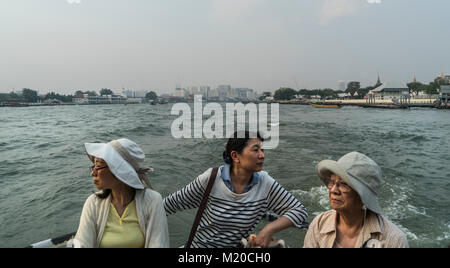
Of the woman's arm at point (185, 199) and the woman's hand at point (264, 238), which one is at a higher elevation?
the woman's arm at point (185, 199)

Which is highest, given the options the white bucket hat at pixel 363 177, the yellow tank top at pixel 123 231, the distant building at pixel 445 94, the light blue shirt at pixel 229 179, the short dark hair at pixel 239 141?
the distant building at pixel 445 94

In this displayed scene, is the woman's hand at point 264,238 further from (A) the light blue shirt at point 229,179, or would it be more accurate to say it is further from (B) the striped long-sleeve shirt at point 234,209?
(A) the light blue shirt at point 229,179

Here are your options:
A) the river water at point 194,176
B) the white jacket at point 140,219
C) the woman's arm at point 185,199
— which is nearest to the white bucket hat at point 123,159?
the white jacket at point 140,219

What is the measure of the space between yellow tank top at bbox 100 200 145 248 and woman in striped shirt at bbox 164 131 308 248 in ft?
1.83

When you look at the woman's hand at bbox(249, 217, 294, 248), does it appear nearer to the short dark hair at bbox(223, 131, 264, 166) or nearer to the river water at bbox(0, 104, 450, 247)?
the short dark hair at bbox(223, 131, 264, 166)

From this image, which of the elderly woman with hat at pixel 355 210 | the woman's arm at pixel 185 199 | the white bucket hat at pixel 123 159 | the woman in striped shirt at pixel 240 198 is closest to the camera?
the elderly woman with hat at pixel 355 210

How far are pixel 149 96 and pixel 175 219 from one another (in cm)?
16168

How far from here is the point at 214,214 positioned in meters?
2.24

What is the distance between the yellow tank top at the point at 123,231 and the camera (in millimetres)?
1871

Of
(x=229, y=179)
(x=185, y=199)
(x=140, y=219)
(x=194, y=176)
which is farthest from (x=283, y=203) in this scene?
(x=194, y=176)

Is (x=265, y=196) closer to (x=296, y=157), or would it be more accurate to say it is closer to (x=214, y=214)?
(x=214, y=214)

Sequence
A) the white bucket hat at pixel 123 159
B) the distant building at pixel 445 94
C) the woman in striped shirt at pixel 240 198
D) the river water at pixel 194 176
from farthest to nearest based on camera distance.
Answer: the distant building at pixel 445 94 < the river water at pixel 194 176 < the woman in striped shirt at pixel 240 198 < the white bucket hat at pixel 123 159

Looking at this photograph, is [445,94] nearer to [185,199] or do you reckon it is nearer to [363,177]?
[363,177]
